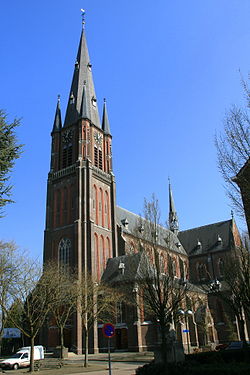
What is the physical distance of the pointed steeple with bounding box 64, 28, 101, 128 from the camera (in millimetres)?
58031

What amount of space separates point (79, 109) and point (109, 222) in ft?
65.9

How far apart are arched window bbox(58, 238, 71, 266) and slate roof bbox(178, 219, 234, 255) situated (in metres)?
30.8

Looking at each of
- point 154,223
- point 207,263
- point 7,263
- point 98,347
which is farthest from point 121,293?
point 207,263

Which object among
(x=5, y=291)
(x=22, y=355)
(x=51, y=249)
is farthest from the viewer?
(x=51, y=249)

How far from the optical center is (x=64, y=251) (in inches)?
1903

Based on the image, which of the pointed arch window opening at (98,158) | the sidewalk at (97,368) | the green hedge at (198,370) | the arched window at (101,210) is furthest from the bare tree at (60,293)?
the pointed arch window opening at (98,158)

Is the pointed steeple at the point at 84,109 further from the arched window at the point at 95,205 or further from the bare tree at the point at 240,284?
the bare tree at the point at 240,284

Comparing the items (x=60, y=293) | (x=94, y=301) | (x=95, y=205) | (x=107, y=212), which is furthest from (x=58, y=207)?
(x=60, y=293)

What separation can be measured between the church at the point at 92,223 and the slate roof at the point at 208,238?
361 mm

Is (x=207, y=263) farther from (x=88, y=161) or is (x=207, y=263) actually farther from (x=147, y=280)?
(x=147, y=280)

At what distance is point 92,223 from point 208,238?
3142 centimetres

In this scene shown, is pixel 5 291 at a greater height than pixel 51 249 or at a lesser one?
lesser

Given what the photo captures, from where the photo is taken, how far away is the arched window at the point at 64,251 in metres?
47.6

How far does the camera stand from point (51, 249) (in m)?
50.0
